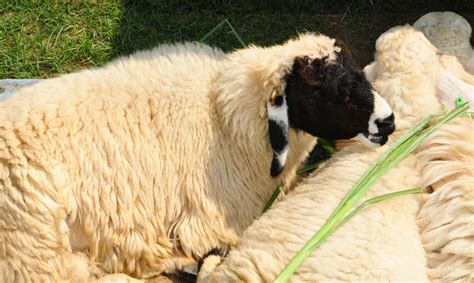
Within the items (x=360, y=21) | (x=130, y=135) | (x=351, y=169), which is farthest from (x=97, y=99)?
(x=360, y=21)

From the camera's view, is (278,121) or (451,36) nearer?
(278,121)

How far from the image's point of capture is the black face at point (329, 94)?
323 cm

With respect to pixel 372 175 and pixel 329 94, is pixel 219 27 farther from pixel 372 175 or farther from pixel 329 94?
pixel 372 175

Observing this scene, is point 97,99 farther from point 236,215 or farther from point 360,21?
point 360,21

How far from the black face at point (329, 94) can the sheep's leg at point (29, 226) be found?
131 cm

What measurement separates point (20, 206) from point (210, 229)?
1025mm

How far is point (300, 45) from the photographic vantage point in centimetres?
338

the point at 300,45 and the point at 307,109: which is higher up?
the point at 300,45

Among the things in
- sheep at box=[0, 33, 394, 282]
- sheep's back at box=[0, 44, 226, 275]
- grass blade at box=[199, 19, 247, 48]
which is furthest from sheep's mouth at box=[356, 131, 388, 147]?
grass blade at box=[199, 19, 247, 48]

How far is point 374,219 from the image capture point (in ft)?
10.1

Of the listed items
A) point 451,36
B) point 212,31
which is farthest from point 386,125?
point 212,31

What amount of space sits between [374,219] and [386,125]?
0.54m

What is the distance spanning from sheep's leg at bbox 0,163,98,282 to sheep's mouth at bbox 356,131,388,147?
160 cm

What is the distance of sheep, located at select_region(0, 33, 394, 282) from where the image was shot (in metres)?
3.15
